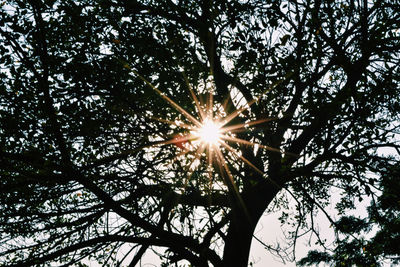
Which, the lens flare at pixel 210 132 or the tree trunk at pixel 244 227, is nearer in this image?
the lens flare at pixel 210 132

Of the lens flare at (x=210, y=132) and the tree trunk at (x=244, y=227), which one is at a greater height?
the lens flare at (x=210, y=132)

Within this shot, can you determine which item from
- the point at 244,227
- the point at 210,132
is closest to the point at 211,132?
the point at 210,132

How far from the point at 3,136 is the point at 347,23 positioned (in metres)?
8.11

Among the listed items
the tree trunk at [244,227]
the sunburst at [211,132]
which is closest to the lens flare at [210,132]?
the sunburst at [211,132]

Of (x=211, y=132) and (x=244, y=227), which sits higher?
(x=211, y=132)

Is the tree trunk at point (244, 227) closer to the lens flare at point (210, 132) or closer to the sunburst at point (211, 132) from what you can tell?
the sunburst at point (211, 132)

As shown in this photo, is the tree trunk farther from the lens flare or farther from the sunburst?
the lens flare

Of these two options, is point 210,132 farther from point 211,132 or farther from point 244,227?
point 244,227

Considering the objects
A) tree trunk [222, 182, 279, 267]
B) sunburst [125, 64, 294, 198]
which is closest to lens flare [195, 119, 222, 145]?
sunburst [125, 64, 294, 198]

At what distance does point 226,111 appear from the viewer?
17.2 ft

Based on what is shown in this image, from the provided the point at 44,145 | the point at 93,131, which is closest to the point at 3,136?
the point at 44,145

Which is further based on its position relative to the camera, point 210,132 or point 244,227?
point 244,227

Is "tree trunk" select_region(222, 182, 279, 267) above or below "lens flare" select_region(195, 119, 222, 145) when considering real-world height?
below

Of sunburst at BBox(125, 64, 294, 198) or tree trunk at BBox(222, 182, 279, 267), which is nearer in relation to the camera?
sunburst at BBox(125, 64, 294, 198)
